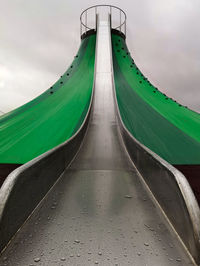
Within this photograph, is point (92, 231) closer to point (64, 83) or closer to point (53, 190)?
point (53, 190)

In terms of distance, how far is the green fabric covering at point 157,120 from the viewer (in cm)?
384

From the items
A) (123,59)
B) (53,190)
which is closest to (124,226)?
(53,190)

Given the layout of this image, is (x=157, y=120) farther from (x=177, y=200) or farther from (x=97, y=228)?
(x=97, y=228)

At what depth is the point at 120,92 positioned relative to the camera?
20.4ft

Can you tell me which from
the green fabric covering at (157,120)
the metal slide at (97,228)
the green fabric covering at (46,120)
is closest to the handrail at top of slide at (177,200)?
the metal slide at (97,228)

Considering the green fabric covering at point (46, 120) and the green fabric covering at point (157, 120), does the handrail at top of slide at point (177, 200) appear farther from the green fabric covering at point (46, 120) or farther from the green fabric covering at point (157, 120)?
the green fabric covering at point (46, 120)

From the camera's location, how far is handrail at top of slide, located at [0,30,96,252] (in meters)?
1.17

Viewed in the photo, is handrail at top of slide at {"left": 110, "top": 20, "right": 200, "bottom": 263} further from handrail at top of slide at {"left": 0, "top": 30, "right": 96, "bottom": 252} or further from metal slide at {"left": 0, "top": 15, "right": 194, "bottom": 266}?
handrail at top of slide at {"left": 0, "top": 30, "right": 96, "bottom": 252}

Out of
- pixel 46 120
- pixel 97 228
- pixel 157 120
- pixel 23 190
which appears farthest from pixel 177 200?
pixel 46 120

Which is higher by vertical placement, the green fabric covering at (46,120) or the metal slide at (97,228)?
the green fabric covering at (46,120)

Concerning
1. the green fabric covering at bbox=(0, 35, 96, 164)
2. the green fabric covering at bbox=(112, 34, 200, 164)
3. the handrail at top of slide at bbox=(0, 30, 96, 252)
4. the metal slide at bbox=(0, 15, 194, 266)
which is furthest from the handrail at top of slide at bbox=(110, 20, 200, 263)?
the green fabric covering at bbox=(0, 35, 96, 164)

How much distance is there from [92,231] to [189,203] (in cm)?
66

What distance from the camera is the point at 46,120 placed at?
187 inches

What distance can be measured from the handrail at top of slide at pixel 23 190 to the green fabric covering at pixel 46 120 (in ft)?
5.78
